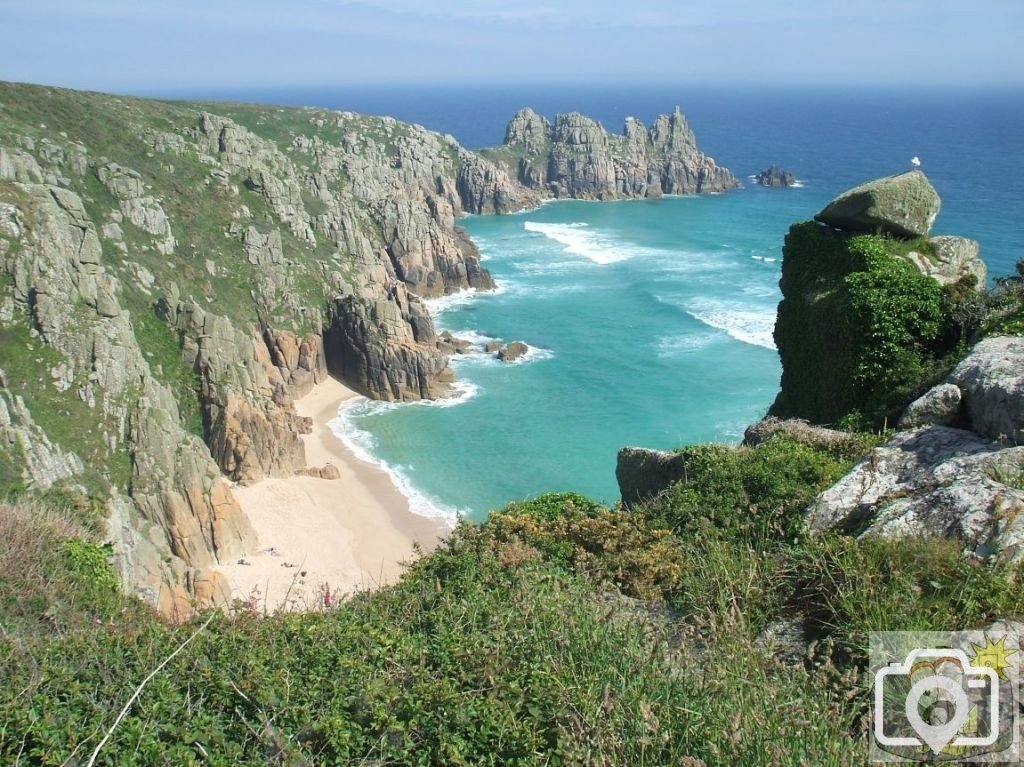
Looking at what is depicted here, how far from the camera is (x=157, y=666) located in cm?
657

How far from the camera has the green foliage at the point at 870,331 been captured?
1590 cm

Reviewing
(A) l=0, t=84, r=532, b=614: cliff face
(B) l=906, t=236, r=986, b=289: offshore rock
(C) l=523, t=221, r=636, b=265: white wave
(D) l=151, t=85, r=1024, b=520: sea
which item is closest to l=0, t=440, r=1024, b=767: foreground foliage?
(A) l=0, t=84, r=532, b=614: cliff face

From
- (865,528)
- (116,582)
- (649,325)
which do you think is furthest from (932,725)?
(649,325)

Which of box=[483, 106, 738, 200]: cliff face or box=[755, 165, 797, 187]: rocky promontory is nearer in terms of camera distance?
box=[483, 106, 738, 200]: cliff face

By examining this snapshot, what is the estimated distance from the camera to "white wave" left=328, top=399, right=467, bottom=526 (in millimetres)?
35906

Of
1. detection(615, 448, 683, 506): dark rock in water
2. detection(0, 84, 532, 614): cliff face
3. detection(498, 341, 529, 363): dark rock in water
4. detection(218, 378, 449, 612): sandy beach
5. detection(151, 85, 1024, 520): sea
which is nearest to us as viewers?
detection(615, 448, 683, 506): dark rock in water

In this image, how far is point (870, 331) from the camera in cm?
1656

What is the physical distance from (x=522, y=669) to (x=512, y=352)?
50349 mm

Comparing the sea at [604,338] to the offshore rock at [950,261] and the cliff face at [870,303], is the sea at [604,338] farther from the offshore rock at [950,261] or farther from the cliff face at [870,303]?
the offshore rock at [950,261]

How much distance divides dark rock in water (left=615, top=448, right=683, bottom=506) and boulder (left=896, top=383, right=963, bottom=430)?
388 centimetres

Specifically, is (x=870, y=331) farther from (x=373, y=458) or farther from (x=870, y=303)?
(x=373, y=458)

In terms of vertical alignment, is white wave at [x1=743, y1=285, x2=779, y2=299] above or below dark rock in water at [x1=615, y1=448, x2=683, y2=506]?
below

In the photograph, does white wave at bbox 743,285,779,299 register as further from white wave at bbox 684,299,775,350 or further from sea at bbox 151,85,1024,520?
white wave at bbox 684,299,775,350

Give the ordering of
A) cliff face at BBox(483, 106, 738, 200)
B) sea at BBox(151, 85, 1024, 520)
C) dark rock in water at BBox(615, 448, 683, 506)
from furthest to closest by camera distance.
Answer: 1. cliff face at BBox(483, 106, 738, 200)
2. sea at BBox(151, 85, 1024, 520)
3. dark rock in water at BBox(615, 448, 683, 506)
